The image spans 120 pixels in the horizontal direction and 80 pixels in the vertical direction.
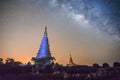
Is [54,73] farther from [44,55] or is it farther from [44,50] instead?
[44,50]

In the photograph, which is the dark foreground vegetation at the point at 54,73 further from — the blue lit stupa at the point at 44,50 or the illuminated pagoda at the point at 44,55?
the blue lit stupa at the point at 44,50

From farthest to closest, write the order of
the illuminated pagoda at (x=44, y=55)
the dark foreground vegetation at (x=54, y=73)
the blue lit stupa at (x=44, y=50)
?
the blue lit stupa at (x=44, y=50) → the illuminated pagoda at (x=44, y=55) → the dark foreground vegetation at (x=54, y=73)

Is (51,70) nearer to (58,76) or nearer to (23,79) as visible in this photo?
(58,76)

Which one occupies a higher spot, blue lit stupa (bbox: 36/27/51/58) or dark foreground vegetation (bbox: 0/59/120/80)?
blue lit stupa (bbox: 36/27/51/58)

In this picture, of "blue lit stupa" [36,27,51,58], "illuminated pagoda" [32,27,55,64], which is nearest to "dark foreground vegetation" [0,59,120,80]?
"illuminated pagoda" [32,27,55,64]

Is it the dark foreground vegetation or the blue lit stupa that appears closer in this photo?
the dark foreground vegetation

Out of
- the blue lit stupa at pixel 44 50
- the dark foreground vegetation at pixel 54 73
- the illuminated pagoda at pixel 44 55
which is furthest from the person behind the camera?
the blue lit stupa at pixel 44 50

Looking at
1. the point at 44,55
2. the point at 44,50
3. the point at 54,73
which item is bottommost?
the point at 54,73

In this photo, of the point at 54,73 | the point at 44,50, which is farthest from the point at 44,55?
the point at 54,73

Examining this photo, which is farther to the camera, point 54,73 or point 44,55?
point 44,55

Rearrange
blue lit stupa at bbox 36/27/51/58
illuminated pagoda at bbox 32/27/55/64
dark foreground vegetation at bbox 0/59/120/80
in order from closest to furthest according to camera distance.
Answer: dark foreground vegetation at bbox 0/59/120/80 < illuminated pagoda at bbox 32/27/55/64 < blue lit stupa at bbox 36/27/51/58

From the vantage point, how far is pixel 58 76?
10578mm

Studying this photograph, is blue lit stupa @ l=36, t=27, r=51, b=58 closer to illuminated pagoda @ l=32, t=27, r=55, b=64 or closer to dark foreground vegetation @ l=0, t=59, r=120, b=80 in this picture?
illuminated pagoda @ l=32, t=27, r=55, b=64

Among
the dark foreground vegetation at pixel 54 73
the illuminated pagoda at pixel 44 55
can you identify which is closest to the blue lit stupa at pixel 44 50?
the illuminated pagoda at pixel 44 55
